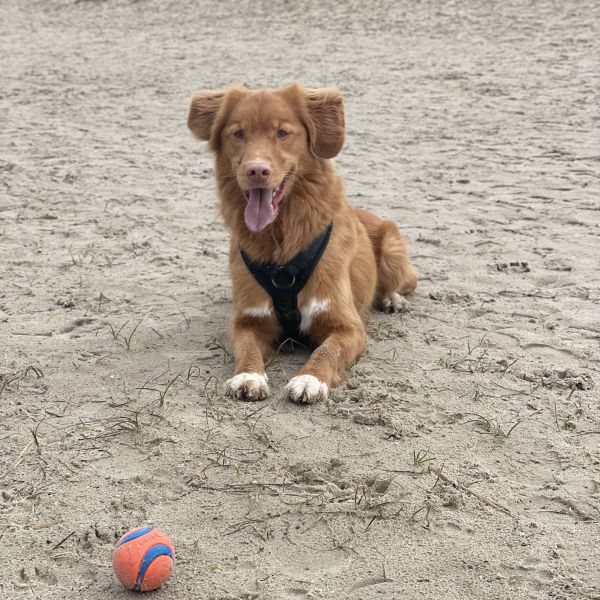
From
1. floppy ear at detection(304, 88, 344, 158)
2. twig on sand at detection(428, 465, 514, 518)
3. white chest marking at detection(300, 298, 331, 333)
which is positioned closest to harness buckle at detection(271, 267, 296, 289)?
white chest marking at detection(300, 298, 331, 333)

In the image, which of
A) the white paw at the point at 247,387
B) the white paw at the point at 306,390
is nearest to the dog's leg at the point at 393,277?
the white paw at the point at 306,390

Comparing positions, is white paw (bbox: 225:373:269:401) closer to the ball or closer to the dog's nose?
the dog's nose

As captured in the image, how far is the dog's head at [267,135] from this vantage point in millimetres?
4863

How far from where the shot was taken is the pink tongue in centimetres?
495

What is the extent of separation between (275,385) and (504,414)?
49.4 inches

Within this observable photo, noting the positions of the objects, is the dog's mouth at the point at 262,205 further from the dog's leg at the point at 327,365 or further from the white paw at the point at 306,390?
the white paw at the point at 306,390

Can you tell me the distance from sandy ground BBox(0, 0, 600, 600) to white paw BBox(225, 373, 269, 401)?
79mm

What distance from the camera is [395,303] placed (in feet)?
19.5

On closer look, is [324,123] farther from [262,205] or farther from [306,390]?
[306,390]

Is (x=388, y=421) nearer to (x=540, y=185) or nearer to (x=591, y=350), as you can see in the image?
(x=591, y=350)

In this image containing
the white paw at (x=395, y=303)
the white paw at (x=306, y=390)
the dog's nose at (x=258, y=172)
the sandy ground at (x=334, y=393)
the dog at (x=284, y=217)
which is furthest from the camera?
the white paw at (x=395, y=303)

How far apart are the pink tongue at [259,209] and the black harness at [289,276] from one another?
10.1 inches

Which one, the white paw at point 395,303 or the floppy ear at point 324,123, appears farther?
the white paw at point 395,303

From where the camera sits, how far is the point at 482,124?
10906mm
